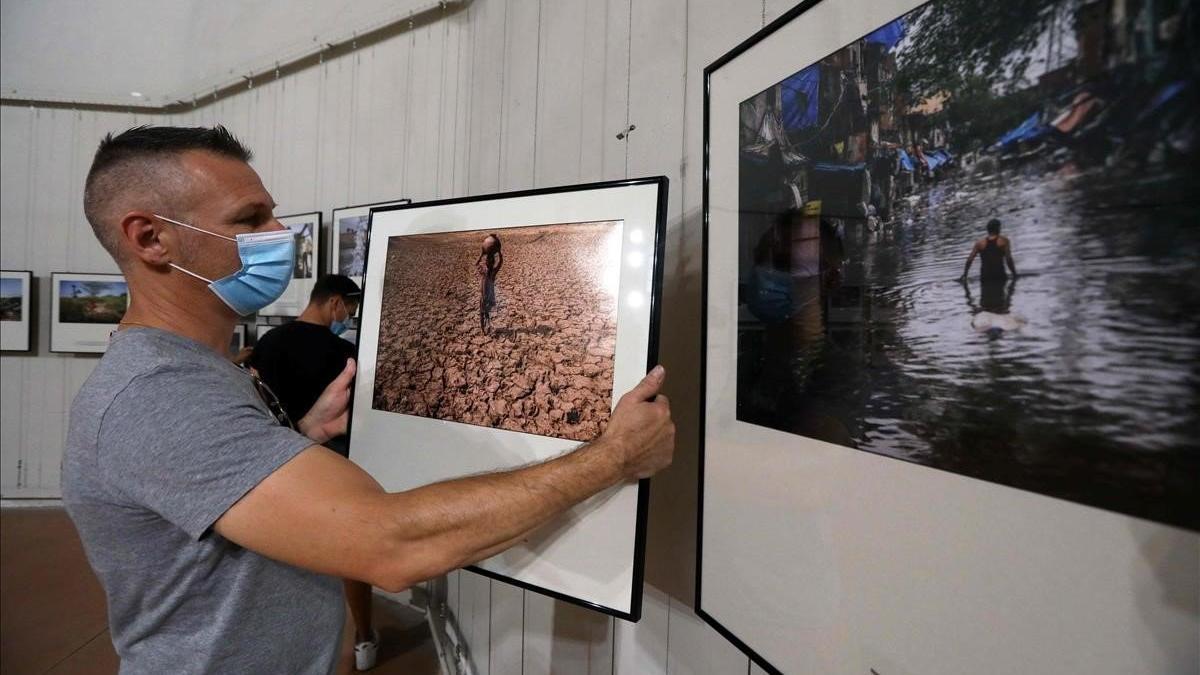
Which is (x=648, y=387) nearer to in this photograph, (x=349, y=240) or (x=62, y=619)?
(x=349, y=240)

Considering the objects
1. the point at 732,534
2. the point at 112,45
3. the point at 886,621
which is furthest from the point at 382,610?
the point at 112,45

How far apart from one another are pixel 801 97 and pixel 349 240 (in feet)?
10.8

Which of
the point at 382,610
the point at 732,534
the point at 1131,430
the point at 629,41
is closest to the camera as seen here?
the point at 1131,430

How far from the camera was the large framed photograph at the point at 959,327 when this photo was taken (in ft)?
1.27

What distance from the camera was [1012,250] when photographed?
0.46 metres

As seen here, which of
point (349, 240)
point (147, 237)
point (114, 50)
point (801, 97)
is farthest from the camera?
point (114, 50)

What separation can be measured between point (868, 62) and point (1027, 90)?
0.69ft

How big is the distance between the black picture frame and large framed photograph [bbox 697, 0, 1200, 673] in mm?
6509

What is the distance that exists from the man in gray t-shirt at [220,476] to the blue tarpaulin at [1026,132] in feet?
1.90

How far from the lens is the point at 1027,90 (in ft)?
1.49

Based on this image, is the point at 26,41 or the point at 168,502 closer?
the point at 168,502

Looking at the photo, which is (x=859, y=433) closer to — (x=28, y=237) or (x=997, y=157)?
(x=997, y=157)

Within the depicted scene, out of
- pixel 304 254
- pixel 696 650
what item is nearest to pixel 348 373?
pixel 696 650

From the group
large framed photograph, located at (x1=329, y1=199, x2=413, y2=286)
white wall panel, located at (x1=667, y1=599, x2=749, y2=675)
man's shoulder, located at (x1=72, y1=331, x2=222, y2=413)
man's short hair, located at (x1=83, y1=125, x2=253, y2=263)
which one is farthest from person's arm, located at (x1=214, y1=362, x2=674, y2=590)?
large framed photograph, located at (x1=329, y1=199, x2=413, y2=286)
